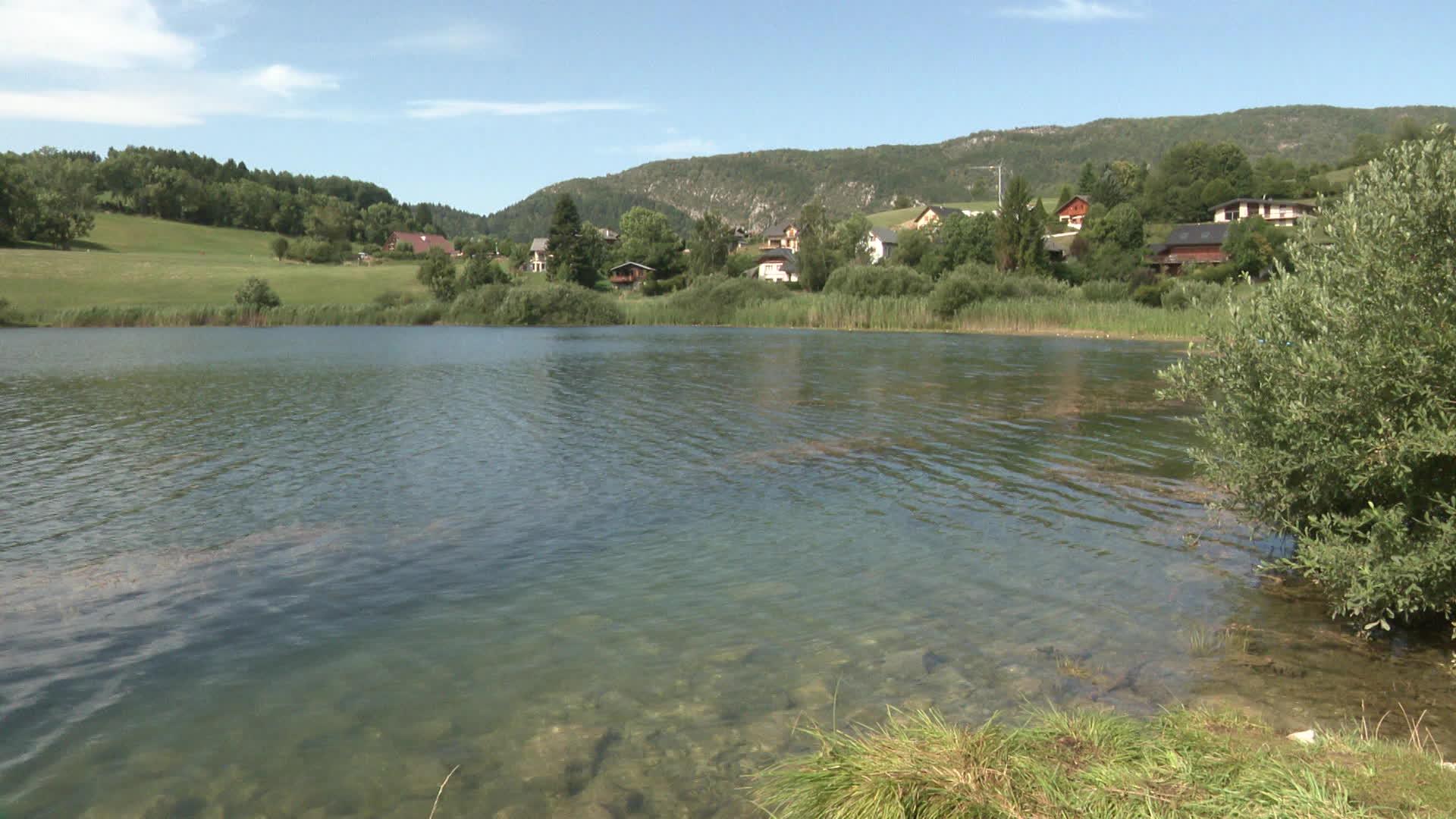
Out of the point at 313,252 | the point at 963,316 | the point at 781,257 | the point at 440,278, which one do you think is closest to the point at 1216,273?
the point at 963,316

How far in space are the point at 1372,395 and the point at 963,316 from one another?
65.3 metres

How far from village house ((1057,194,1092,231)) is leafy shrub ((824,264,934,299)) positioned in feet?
260

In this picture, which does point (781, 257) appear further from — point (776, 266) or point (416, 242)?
point (416, 242)

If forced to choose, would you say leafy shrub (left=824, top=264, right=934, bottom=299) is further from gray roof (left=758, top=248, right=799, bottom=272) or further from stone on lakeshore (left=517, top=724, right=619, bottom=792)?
stone on lakeshore (left=517, top=724, right=619, bottom=792)

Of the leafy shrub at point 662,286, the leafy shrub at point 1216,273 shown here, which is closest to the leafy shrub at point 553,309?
the leafy shrub at point 662,286

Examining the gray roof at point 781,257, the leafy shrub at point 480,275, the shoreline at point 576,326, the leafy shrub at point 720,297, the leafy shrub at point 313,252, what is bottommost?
the shoreline at point 576,326

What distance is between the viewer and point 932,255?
343ft

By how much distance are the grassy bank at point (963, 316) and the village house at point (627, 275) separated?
57035 millimetres

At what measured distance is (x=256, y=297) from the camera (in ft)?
283

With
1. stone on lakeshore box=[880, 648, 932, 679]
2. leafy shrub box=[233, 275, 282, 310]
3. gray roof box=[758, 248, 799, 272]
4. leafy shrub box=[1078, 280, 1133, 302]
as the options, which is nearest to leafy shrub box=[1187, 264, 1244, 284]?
leafy shrub box=[1078, 280, 1133, 302]

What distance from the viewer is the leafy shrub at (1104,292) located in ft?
246

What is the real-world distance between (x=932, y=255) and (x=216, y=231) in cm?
11501

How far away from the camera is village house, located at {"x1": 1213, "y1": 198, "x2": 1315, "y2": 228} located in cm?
12694

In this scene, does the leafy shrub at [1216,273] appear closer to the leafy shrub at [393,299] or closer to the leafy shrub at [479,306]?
the leafy shrub at [479,306]
